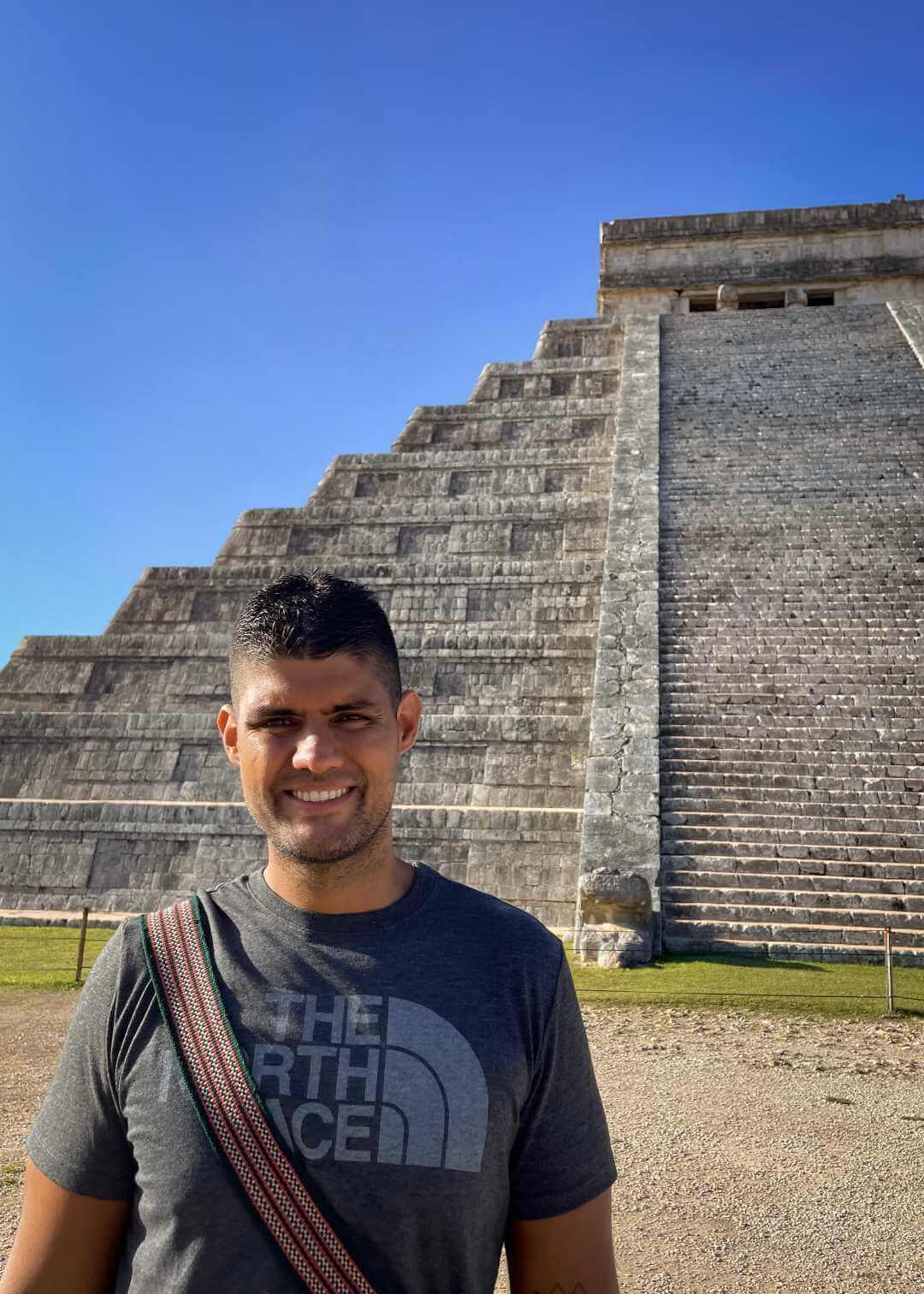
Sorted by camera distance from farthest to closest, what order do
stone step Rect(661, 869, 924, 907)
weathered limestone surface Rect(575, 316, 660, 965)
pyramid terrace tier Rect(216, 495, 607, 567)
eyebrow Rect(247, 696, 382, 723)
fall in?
pyramid terrace tier Rect(216, 495, 607, 567), stone step Rect(661, 869, 924, 907), weathered limestone surface Rect(575, 316, 660, 965), eyebrow Rect(247, 696, 382, 723)

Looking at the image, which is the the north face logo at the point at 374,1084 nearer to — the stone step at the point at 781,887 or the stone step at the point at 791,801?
the stone step at the point at 781,887

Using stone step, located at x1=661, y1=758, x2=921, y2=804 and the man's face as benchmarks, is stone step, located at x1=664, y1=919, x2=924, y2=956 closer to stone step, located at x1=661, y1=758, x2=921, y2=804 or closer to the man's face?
stone step, located at x1=661, y1=758, x2=921, y2=804

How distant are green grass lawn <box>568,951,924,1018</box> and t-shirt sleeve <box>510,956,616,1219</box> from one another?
5.58m

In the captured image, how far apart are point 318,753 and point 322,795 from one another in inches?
2.9

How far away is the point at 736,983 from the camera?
7.24 m

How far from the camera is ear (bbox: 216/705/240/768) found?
6.03 ft

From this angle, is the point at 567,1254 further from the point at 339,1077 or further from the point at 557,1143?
the point at 339,1077

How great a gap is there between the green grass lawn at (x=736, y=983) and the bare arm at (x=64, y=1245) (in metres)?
5.79

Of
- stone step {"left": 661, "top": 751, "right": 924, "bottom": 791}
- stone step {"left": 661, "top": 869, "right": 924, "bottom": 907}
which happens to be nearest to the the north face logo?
stone step {"left": 661, "top": 869, "right": 924, "bottom": 907}

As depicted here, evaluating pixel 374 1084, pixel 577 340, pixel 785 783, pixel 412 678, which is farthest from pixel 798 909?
pixel 577 340

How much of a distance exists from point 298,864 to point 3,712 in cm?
1488

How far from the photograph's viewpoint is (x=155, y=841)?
11891mm

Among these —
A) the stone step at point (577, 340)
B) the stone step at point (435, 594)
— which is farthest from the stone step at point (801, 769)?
the stone step at point (577, 340)

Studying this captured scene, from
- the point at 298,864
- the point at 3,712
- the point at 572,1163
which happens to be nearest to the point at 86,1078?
the point at 298,864
